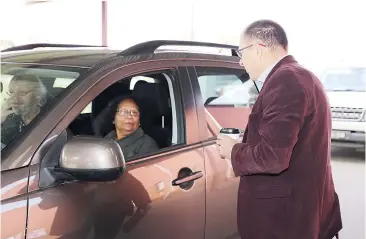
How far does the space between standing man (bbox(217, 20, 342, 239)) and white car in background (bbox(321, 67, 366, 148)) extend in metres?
6.55

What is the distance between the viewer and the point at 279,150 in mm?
1980

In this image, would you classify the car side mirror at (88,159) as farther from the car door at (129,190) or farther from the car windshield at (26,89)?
the car windshield at (26,89)

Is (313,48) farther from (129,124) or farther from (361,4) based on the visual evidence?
(129,124)

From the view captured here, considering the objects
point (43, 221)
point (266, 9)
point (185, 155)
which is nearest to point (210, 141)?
point (185, 155)

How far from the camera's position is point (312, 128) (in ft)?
6.95

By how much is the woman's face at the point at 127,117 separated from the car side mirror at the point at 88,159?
94cm

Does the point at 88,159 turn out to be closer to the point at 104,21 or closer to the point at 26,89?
the point at 26,89

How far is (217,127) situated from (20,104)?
1.16 meters

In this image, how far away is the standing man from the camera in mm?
2014

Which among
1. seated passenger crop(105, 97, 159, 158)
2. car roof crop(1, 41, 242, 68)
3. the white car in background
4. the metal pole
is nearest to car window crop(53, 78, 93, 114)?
car roof crop(1, 41, 242, 68)

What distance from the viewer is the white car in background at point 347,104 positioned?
332 inches

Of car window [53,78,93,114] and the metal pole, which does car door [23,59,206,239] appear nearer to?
car window [53,78,93,114]

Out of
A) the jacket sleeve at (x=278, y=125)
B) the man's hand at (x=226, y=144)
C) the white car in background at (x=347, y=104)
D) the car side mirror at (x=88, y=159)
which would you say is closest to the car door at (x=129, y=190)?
the car side mirror at (x=88, y=159)

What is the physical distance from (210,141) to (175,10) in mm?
10951
